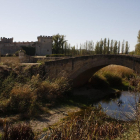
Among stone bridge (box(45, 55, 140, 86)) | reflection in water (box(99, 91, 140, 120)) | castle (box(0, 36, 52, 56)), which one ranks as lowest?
reflection in water (box(99, 91, 140, 120))

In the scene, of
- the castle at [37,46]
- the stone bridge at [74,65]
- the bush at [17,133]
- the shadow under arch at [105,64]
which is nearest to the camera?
the bush at [17,133]

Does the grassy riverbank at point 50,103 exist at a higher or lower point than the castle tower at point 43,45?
lower

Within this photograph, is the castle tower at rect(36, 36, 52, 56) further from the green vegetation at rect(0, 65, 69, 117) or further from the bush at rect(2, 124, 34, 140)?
the bush at rect(2, 124, 34, 140)

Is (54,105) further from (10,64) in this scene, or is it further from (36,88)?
(10,64)

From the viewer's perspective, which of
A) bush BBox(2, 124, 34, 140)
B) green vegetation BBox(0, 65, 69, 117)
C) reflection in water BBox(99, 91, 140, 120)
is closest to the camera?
bush BBox(2, 124, 34, 140)

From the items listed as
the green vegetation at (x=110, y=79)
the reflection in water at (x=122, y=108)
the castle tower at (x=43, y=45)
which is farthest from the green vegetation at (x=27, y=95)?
the castle tower at (x=43, y=45)

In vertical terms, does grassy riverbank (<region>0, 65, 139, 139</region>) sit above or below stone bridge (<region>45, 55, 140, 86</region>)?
below

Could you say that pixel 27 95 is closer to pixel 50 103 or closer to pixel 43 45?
pixel 50 103

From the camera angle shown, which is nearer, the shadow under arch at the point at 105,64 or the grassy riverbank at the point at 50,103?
the grassy riverbank at the point at 50,103

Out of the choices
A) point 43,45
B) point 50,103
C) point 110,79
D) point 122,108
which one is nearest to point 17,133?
point 50,103

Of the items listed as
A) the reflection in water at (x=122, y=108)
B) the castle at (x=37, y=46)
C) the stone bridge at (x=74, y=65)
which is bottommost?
the reflection in water at (x=122, y=108)

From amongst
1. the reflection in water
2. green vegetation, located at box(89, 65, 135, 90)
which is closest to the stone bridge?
the reflection in water

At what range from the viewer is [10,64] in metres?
15.6

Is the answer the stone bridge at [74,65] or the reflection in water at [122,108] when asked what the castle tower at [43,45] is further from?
the reflection in water at [122,108]
